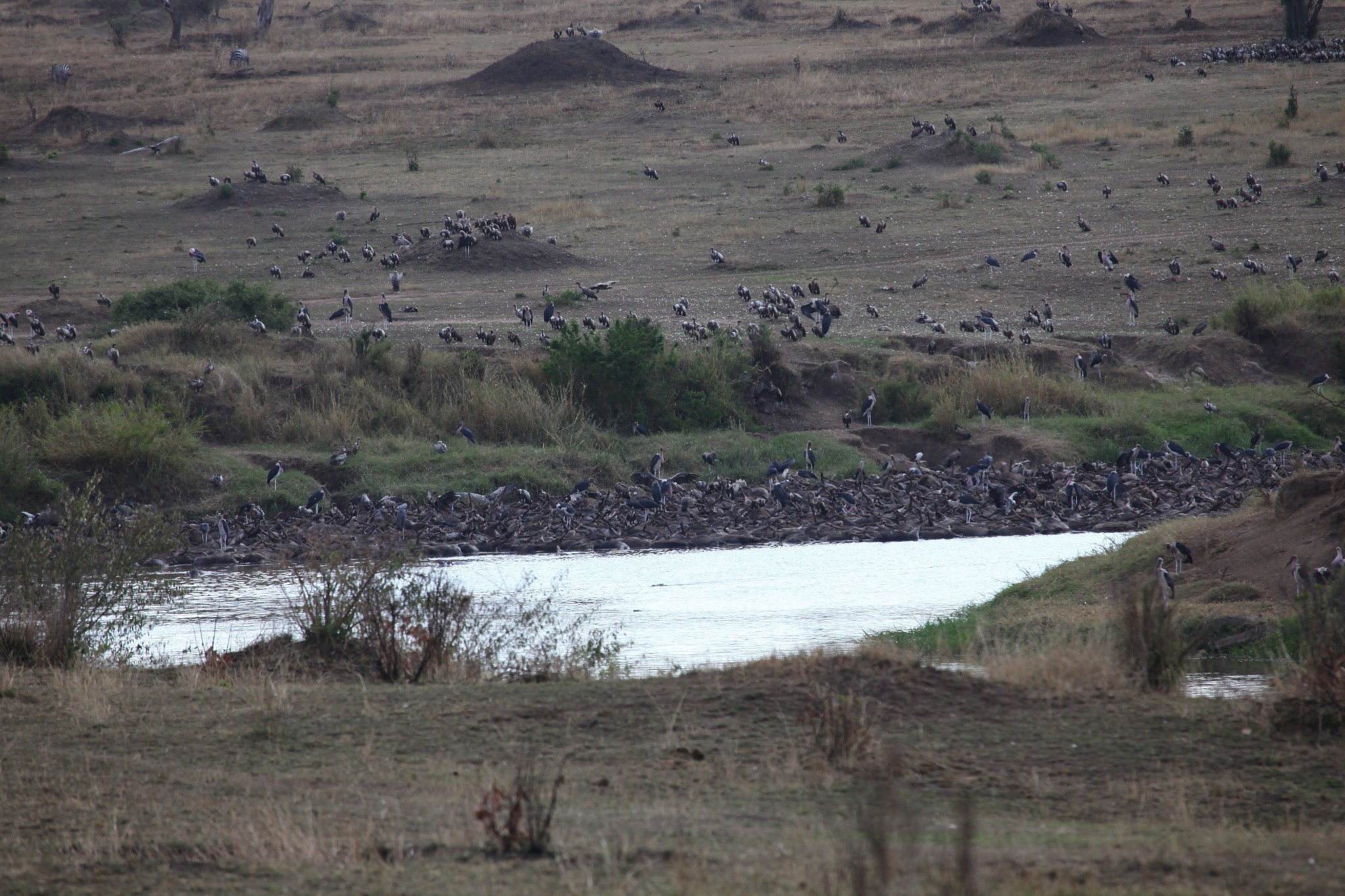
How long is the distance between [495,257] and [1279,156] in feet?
66.5

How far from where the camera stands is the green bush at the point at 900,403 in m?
21.5

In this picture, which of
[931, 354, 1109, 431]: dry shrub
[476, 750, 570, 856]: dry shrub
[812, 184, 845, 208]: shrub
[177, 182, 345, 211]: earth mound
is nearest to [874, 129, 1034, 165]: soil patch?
[812, 184, 845, 208]: shrub

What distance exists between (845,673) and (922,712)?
531 mm

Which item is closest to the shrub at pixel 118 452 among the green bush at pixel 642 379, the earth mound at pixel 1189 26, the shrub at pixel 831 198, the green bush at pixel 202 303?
the green bush at pixel 202 303

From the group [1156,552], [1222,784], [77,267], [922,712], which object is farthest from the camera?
[77,267]

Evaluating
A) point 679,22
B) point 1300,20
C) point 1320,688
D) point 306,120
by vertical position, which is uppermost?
point 679,22

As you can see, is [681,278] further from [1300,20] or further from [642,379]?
[1300,20]

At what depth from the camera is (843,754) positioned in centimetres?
627

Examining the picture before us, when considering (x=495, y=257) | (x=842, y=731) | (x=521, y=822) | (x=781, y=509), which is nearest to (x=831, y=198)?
(x=495, y=257)

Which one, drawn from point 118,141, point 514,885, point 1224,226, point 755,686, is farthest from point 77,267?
point 514,885

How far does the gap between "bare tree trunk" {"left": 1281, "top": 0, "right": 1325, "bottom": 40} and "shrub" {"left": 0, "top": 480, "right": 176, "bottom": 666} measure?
5895 centimetres

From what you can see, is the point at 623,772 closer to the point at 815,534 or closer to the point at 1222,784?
the point at 1222,784

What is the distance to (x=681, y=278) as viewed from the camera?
28797mm

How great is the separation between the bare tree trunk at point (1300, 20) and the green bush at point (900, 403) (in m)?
45.5
